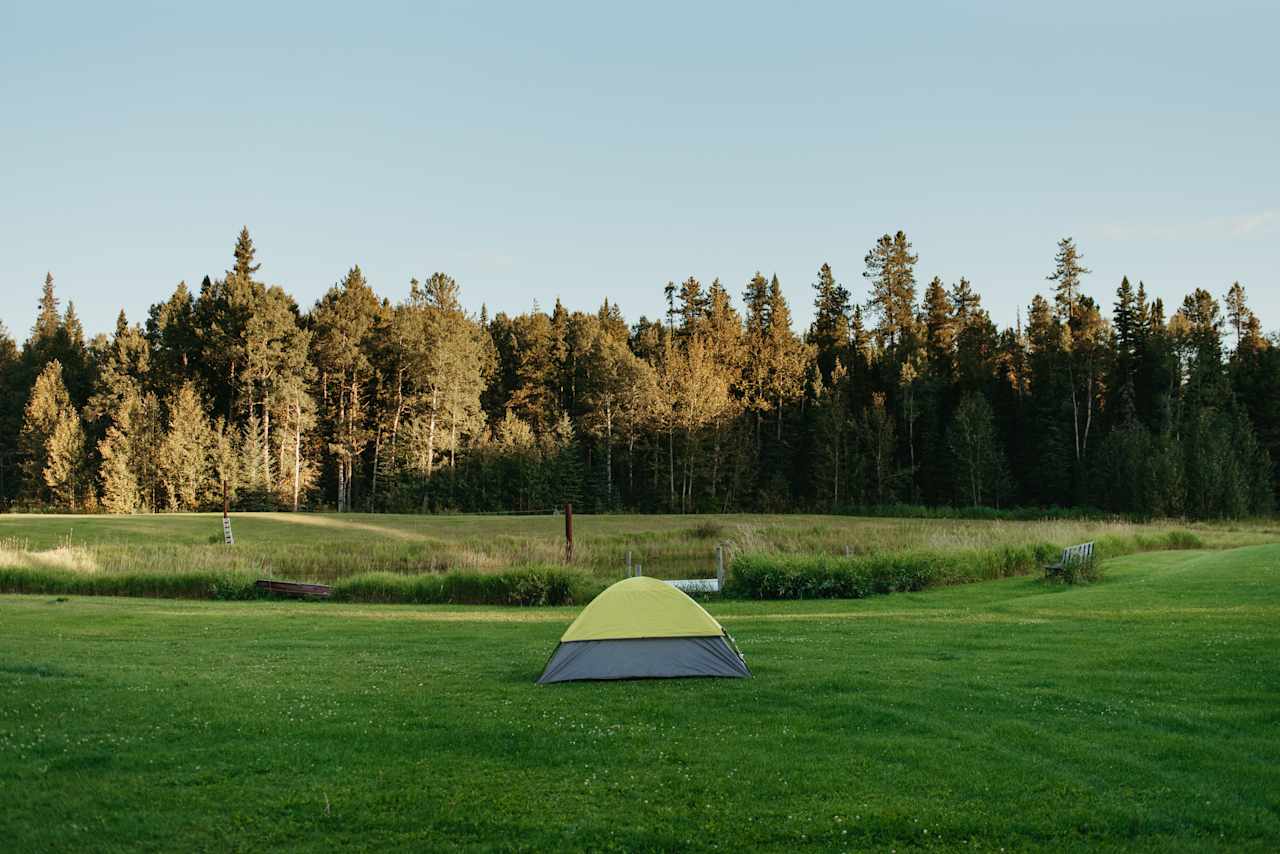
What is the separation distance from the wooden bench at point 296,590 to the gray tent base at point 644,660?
15078 millimetres

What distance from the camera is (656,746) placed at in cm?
882

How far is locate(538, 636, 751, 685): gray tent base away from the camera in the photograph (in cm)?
1199

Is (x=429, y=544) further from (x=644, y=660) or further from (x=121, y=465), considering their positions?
(x=121, y=465)

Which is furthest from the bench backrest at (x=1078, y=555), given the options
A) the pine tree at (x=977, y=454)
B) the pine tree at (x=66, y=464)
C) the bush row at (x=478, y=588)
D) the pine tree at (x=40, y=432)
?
the pine tree at (x=40, y=432)

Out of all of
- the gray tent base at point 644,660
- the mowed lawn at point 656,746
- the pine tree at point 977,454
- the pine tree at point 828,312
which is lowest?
the mowed lawn at point 656,746

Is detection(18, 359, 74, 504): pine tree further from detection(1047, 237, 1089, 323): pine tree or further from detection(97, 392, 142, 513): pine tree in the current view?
detection(1047, 237, 1089, 323): pine tree

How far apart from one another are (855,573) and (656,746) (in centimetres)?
1787

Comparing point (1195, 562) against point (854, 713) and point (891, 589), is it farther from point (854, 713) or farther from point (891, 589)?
point (854, 713)

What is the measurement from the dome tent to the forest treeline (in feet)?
160

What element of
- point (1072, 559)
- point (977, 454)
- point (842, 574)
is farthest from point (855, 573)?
point (977, 454)

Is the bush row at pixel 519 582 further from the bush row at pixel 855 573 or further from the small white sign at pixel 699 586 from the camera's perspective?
the small white sign at pixel 699 586

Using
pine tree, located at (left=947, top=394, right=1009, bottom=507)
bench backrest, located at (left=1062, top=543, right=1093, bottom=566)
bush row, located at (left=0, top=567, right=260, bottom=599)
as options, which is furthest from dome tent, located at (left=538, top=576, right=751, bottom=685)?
pine tree, located at (left=947, top=394, right=1009, bottom=507)

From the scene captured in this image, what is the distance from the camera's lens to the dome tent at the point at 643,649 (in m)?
12.0

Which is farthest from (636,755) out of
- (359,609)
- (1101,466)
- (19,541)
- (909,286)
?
(909,286)
